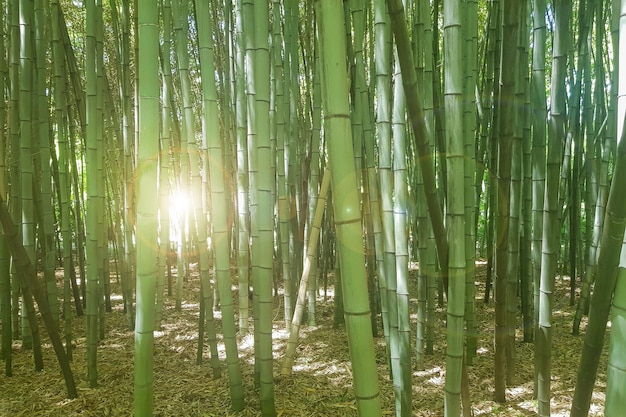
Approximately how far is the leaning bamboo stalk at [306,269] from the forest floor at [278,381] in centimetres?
9

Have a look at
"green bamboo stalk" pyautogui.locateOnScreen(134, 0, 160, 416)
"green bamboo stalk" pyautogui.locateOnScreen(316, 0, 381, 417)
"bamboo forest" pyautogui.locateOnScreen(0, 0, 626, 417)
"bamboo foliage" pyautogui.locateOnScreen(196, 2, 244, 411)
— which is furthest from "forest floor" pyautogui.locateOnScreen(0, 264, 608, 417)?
"green bamboo stalk" pyautogui.locateOnScreen(316, 0, 381, 417)

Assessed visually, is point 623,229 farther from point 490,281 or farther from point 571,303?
point 571,303

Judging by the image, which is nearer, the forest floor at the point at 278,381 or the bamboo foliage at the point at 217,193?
the bamboo foliage at the point at 217,193

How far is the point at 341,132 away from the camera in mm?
722

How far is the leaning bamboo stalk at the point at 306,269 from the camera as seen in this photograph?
5.90ft

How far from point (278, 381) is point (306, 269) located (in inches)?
21.0

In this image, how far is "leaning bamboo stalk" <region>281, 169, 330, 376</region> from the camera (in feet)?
5.90

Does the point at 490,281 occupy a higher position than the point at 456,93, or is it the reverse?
the point at 456,93

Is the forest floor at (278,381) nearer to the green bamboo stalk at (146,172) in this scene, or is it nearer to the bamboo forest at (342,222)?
the bamboo forest at (342,222)

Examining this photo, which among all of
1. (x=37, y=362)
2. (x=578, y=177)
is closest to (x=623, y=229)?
(x=37, y=362)

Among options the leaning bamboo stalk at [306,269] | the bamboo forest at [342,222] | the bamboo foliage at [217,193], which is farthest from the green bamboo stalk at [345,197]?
the leaning bamboo stalk at [306,269]

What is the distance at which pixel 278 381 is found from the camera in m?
1.97

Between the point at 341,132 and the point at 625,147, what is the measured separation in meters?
0.42

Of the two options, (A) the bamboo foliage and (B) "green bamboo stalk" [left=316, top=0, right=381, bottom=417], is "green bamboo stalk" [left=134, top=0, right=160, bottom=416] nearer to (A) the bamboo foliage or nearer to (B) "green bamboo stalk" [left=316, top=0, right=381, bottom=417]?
(A) the bamboo foliage
